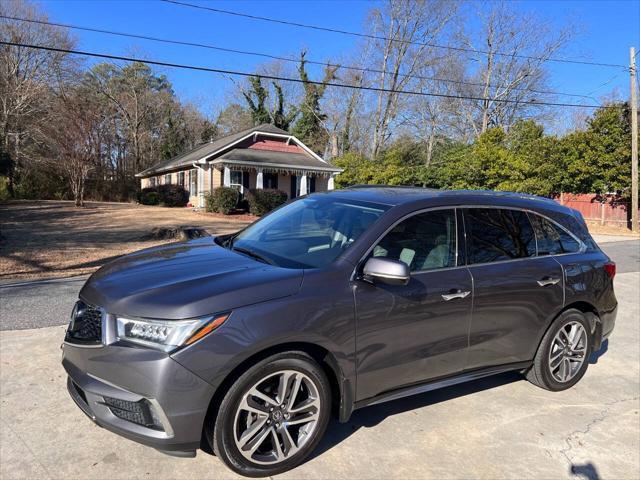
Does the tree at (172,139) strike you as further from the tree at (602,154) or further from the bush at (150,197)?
the tree at (602,154)

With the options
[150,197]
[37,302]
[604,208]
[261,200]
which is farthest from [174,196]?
[37,302]

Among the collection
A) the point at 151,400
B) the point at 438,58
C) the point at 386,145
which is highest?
the point at 438,58

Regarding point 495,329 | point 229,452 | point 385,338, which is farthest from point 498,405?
point 229,452

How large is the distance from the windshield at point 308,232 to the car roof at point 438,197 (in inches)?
5.0

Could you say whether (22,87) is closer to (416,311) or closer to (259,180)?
(259,180)

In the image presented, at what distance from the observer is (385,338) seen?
303 centimetres

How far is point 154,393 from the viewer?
2.43 m

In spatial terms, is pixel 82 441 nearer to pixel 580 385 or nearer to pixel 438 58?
pixel 580 385

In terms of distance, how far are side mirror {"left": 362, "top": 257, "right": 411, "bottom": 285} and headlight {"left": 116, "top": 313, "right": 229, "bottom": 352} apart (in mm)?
922

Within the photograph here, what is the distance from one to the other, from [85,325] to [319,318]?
4.54ft

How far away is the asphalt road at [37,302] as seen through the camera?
530 centimetres

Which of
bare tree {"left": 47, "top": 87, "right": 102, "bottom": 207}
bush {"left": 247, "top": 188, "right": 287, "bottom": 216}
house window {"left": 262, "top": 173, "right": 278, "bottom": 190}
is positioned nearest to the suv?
bush {"left": 247, "top": 188, "right": 287, "bottom": 216}

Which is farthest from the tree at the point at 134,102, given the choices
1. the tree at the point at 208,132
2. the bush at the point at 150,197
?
the bush at the point at 150,197

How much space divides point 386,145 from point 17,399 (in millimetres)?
41928
